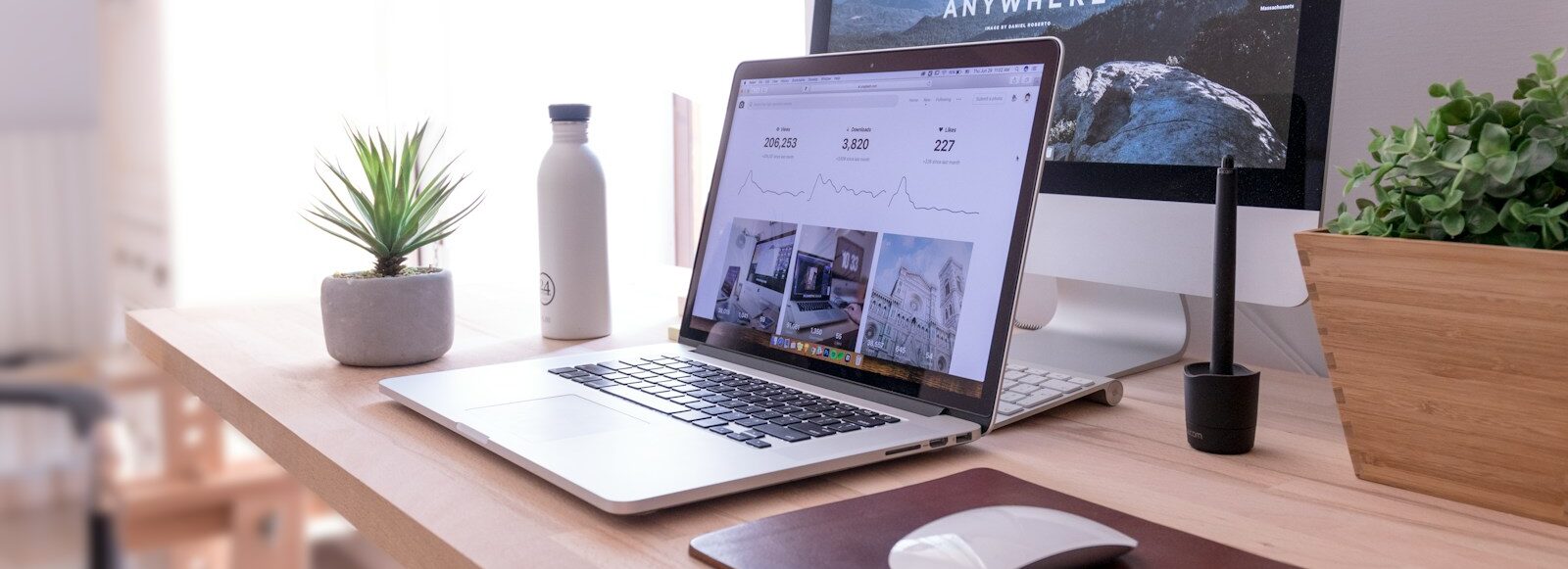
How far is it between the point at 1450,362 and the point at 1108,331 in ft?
1.57

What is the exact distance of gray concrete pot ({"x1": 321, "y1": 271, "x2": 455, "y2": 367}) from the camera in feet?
3.21

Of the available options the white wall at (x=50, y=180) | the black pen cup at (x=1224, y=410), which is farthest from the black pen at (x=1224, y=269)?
the white wall at (x=50, y=180)

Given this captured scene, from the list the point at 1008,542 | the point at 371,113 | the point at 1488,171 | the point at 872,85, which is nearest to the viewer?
the point at 1008,542

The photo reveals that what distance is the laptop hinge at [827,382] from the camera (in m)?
0.77

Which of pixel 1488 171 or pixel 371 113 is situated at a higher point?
pixel 371 113

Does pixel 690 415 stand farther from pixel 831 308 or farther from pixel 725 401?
pixel 831 308

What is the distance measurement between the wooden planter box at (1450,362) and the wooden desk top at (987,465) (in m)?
0.02

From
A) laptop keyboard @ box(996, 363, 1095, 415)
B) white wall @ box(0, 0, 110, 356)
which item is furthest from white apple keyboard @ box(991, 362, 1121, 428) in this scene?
white wall @ box(0, 0, 110, 356)

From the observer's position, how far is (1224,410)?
0.71 metres

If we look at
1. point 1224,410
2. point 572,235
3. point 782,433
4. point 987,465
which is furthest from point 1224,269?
point 572,235

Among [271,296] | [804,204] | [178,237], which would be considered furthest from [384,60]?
[804,204]

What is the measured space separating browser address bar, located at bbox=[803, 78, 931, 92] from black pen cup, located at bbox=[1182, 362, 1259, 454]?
0.99 feet

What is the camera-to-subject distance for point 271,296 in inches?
57.2

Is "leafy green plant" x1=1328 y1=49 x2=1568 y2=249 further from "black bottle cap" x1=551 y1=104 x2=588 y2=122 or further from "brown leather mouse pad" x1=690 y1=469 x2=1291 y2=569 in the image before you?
"black bottle cap" x1=551 y1=104 x2=588 y2=122
